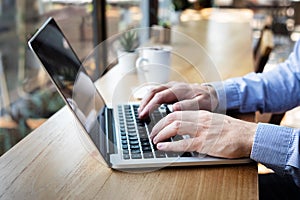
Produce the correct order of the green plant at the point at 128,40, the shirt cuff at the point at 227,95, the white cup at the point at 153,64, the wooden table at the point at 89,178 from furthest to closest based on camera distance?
the green plant at the point at 128,40
the white cup at the point at 153,64
the shirt cuff at the point at 227,95
the wooden table at the point at 89,178

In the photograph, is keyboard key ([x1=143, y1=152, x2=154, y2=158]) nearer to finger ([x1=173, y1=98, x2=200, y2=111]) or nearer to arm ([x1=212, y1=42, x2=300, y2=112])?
finger ([x1=173, y1=98, x2=200, y2=111])

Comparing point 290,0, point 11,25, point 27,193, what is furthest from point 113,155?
point 290,0

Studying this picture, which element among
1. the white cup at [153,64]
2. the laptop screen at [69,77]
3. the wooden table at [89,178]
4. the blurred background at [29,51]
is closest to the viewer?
the wooden table at [89,178]

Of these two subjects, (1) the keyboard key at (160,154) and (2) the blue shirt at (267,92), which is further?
(2) the blue shirt at (267,92)

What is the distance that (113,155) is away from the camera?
800mm

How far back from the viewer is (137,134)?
2.92 feet

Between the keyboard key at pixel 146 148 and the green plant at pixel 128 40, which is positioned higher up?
the green plant at pixel 128 40

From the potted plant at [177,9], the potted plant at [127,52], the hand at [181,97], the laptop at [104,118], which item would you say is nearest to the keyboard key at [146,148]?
the laptop at [104,118]

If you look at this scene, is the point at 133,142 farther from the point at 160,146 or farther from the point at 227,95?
the point at 227,95

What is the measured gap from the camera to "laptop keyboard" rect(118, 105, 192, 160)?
796mm

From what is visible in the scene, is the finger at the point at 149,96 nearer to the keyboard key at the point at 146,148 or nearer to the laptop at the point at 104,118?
the laptop at the point at 104,118

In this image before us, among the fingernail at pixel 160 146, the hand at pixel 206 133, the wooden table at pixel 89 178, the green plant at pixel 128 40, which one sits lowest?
the wooden table at pixel 89 178

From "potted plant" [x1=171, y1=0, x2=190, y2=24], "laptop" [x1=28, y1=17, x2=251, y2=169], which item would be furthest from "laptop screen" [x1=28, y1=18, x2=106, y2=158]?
"potted plant" [x1=171, y1=0, x2=190, y2=24]

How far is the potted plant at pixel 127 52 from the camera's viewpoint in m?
1.38
